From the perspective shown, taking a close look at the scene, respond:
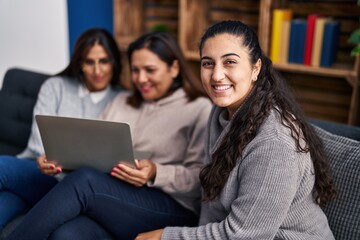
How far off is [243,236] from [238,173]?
0.54 feet

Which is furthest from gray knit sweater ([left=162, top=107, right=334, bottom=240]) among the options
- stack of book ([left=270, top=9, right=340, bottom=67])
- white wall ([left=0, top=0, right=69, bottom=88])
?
white wall ([left=0, top=0, right=69, bottom=88])

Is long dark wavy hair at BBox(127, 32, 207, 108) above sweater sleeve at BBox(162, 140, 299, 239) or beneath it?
above

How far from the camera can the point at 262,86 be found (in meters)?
1.21

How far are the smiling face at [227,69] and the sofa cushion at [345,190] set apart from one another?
1.15ft

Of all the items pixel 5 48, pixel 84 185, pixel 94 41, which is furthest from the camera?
pixel 5 48

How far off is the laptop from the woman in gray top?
0.91ft

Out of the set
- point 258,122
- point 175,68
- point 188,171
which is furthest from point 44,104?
point 258,122

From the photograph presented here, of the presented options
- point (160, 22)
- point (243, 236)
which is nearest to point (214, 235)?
point (243, 236)

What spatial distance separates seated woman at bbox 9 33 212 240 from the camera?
4.41ft

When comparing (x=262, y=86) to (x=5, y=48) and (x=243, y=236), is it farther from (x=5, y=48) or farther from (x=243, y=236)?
(x=5, y=48)

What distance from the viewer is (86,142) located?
4.53ft

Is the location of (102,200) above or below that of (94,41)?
below

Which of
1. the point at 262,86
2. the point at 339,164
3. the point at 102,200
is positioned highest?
the point at 262,86

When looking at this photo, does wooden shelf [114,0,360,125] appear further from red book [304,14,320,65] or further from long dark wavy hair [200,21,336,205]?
long dark wavy hair [200,21,336,205]
